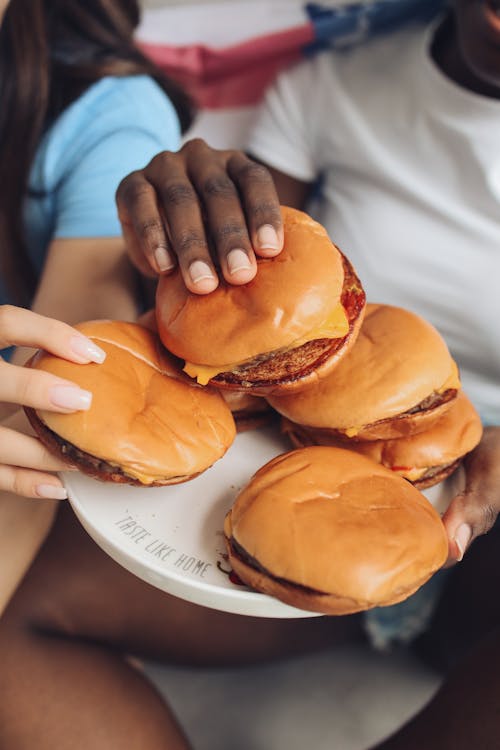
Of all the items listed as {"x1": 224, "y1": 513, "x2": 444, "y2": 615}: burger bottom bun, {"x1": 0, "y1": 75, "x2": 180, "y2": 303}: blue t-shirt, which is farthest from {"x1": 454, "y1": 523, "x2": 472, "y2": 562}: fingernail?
{"x1": 0, "y1": 75, "x2": 180, "y2": 303}: blue t-shirt

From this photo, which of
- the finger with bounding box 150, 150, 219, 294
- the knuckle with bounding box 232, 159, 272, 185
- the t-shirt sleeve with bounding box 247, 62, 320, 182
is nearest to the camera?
the finger with bounding box 150, 150, 219, 294

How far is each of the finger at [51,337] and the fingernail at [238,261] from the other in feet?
0.59

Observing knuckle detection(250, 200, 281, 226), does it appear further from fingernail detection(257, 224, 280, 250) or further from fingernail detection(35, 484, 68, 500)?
fingernail detection(35, 484, 68, 500)

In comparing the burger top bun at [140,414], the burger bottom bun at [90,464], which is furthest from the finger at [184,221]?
the burger bottom bun at [90,464]

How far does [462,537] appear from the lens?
34.0 inches

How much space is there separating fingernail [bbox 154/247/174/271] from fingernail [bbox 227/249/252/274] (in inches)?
4.0

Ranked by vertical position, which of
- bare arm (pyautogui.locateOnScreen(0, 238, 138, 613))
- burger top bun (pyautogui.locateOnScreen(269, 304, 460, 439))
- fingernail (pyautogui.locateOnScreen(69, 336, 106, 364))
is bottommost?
bare arm (pyautogui.locateOnScreen(0, 238, 138, 613))

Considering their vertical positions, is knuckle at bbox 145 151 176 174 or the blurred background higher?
knuckle at bbox 145 151 176 174

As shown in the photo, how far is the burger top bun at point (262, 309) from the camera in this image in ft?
2.63

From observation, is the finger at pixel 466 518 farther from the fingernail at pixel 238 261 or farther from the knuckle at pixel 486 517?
the fingernail at pixel 238 261

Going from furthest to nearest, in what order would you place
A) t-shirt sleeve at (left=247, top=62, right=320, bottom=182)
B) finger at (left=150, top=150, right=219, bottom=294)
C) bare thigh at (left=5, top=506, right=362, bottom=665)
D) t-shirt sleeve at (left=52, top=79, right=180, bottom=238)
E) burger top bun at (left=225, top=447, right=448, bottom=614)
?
t-shirt sleeve at (left=247, top=62, right=320, bottom=182) < t-shirt sleeve at (left=52, top=79, right=180, bottom=238) < bare thigh at (left=5, top=506, right=362, bottom=665) < finger at (left=150, top=150, right=219, bottom=294) < burger top bun at (left=225, top=447, right=448, bottom=614)

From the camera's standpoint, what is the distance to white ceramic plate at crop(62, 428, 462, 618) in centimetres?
78

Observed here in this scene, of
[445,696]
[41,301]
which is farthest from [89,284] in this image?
[445,696]

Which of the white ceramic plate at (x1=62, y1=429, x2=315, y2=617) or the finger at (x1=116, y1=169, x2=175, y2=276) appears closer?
the white ceramic plate at (x1=62, y1=429, x2=315, y2=617)
